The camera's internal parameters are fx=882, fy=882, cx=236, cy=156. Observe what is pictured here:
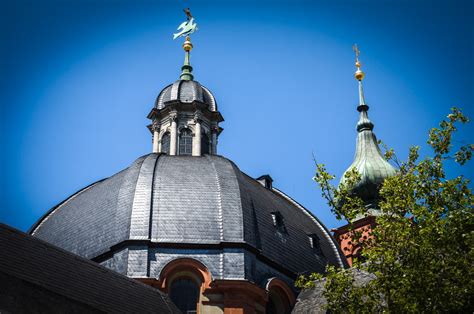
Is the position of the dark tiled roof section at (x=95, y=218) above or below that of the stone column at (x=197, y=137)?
below

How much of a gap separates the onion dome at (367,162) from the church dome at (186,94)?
7.93 metres

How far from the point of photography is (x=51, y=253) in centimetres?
2609

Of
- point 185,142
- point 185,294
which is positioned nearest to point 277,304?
point 185,294

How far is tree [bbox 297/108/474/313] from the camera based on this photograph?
20.1 metres

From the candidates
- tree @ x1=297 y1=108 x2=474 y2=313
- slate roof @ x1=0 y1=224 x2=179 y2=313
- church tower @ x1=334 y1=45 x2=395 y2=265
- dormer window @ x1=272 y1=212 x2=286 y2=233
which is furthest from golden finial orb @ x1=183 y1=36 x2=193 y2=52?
tree @ x1=297 y1=108 x2=474 y2=313

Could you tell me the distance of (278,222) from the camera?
115 ft

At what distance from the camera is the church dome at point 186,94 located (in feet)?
141

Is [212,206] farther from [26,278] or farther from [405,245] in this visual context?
[405,245]

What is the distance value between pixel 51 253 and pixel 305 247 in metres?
12.8

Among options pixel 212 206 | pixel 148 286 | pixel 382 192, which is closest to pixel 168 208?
pixel 212 206

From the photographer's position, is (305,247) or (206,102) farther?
(206,102)

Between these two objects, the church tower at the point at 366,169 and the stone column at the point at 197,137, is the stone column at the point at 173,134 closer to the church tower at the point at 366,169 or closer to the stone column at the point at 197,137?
the stone column at the point at 197,137

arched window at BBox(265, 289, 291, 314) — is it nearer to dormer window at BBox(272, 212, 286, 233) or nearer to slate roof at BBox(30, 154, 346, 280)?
slate roof at BBox(30, 154, 346, 280)

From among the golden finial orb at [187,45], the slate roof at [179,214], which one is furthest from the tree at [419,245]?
the golden finial orb at [187,45]
